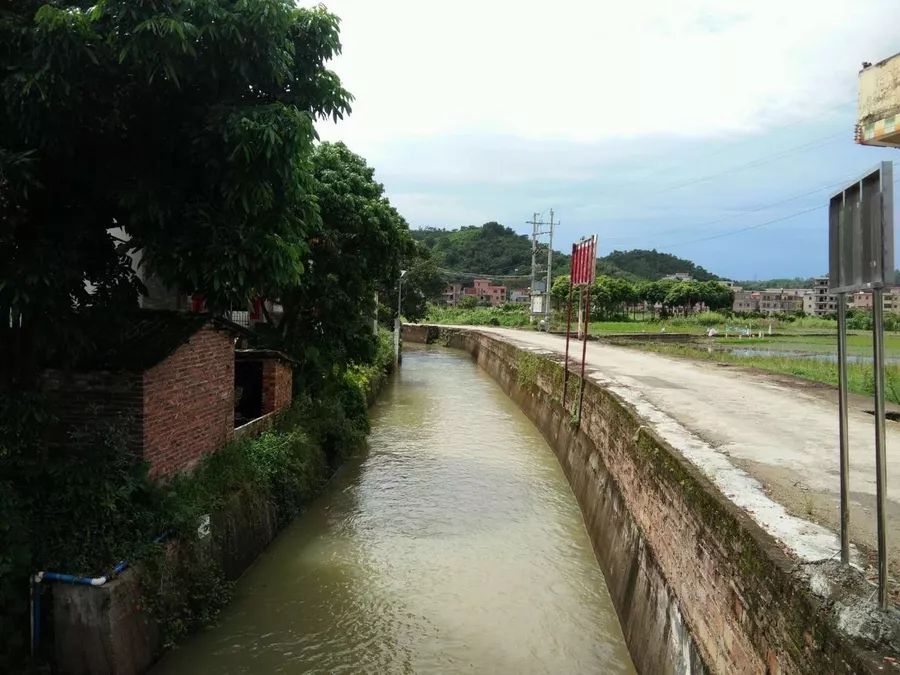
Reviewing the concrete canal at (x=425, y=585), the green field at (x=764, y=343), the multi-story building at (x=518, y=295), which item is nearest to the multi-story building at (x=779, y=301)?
the multi-story building at (x=518, y=295)

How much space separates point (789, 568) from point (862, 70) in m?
4.56

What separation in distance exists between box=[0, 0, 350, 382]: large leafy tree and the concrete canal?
3.47 meters

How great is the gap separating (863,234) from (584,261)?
922 cm

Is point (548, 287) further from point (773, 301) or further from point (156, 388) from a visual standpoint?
point (773, 301)

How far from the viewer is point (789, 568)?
3.50 meters

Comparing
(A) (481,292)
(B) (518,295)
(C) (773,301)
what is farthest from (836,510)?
(C) (773,301)

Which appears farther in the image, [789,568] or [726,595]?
[726,595]

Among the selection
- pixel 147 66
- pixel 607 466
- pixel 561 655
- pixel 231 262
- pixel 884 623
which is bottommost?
pixel 561 655

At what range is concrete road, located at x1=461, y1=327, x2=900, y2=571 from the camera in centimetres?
478


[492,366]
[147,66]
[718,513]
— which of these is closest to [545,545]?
[718,513]

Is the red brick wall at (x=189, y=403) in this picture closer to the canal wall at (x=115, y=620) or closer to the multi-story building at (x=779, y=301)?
the canal wall at (x=115, y=620)

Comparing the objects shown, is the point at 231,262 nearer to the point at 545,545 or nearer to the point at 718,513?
the point at 718,513

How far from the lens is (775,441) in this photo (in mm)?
7414

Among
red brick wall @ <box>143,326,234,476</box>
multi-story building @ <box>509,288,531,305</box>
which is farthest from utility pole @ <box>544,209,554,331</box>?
multi-story building @ <box>509,288,531,305</box>
